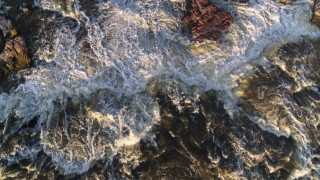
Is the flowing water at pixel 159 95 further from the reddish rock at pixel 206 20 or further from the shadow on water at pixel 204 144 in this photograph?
the reddish rock at pixel 206 20

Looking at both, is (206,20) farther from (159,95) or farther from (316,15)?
(316,15)

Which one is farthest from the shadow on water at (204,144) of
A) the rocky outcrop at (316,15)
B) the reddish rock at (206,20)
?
the rocky outcrop at (316,15)

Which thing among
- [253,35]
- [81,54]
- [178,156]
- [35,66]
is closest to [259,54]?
[253,35]

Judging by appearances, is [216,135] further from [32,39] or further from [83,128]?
[32,39]

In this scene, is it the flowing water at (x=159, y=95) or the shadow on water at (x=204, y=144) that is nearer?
the shadow on water at (x=204, y=144)

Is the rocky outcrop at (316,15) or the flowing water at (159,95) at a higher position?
the rocky outcrop at (316,15)

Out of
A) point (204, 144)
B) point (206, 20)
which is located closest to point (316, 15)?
point (206, 20)
